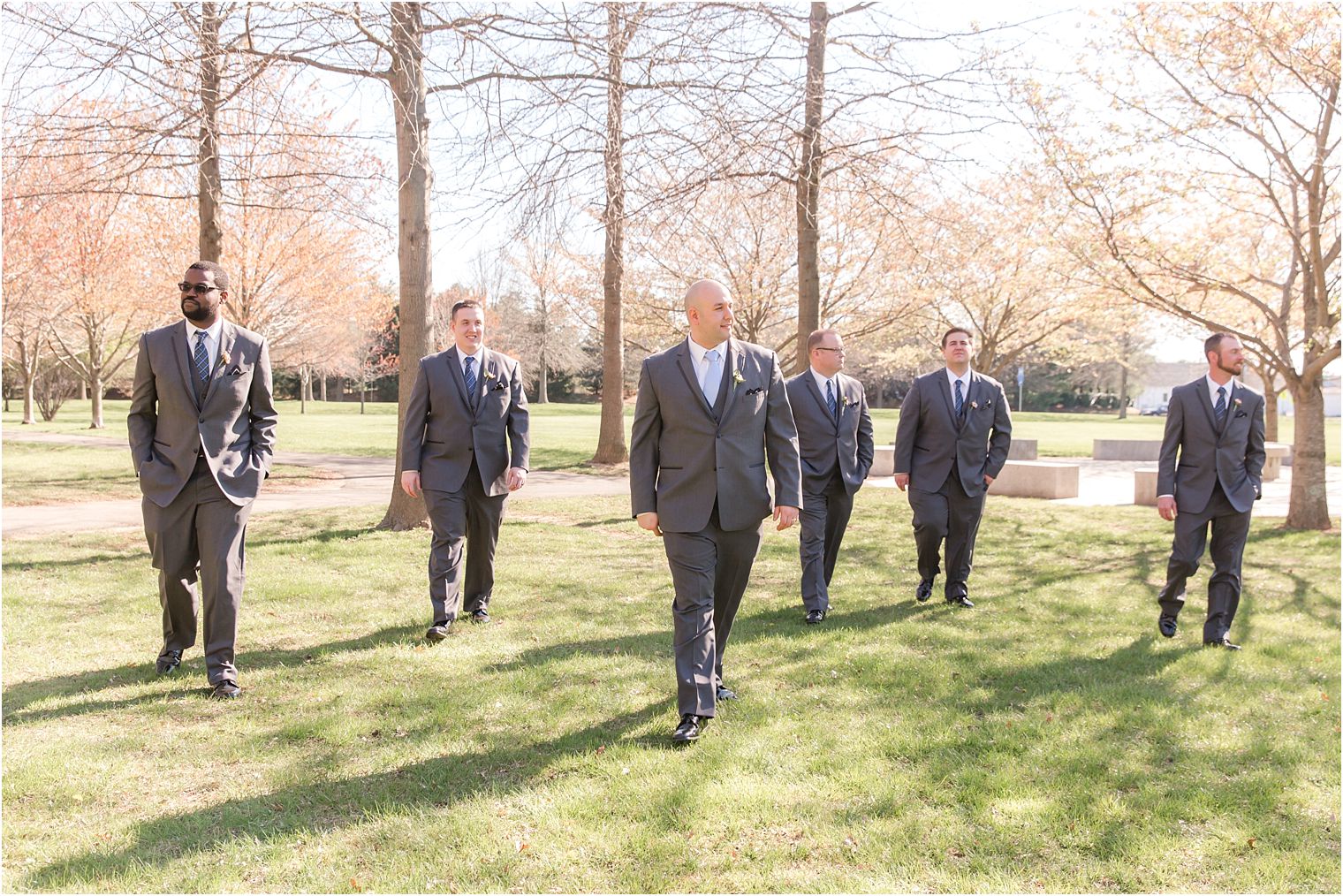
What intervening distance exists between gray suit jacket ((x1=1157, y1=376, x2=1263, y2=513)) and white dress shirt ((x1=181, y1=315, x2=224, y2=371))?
5986 millimetres

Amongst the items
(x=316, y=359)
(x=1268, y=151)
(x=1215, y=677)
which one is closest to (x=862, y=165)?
(x=1268, y=151)

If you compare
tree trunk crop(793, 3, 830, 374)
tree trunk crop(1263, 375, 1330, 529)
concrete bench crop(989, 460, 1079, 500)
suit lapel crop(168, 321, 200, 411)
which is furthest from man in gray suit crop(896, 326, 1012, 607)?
concrete bench crop(989, 460, 1079, 500)

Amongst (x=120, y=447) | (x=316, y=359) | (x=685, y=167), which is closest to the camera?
(x=685, y=167)

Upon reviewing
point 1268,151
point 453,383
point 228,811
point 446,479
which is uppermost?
point 1268,151

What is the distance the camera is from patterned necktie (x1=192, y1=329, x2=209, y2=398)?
17.6ft

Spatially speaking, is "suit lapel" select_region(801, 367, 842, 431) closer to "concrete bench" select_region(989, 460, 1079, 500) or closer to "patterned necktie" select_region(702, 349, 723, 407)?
"patterned necktie" select_region(702, 349, 723, 407)

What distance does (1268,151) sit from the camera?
12.3 metres

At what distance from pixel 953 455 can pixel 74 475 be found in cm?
1604

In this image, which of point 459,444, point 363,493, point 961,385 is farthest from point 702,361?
point 363,493

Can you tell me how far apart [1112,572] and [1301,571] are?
2.04 metres

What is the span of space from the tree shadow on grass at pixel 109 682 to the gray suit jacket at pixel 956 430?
4.23 m

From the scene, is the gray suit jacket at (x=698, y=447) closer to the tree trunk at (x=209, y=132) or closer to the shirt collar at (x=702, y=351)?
the shirt collar at (x=702, y=351)

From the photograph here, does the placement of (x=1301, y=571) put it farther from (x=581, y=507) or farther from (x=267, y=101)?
(x=267, y=101)

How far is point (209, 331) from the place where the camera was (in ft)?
17.8
